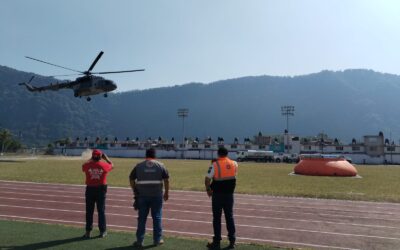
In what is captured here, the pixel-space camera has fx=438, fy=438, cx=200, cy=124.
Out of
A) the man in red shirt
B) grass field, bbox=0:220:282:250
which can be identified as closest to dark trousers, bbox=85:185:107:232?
the man in red shirt

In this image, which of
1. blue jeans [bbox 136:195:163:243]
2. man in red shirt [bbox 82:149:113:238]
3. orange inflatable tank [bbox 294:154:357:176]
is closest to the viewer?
blue jeans [bbox 136:195:163:243]

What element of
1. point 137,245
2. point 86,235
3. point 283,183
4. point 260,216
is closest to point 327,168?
point 283,183

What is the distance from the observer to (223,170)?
886 cm

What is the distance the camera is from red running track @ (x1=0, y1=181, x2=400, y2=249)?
10273 millimetres

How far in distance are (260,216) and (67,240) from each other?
6.42m

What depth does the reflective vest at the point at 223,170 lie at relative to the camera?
882 centimetres

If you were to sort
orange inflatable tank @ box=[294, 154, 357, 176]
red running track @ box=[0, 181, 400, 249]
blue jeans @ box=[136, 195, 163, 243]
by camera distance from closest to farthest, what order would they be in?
blue jeans @ box=[136, 195, 163, 243] → red running track @ box=[0, 181, 400, 249] → orange inflatable tank @ box=[294, 154, 357, 176]

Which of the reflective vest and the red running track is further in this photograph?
the red running track

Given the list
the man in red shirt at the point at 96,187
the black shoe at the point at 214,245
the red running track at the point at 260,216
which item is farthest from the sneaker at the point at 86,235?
the black shoe at the point at 214,245

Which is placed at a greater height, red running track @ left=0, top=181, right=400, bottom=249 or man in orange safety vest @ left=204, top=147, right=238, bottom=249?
man in orange safety vest @ left=204, top=147, right=238, bottom=249

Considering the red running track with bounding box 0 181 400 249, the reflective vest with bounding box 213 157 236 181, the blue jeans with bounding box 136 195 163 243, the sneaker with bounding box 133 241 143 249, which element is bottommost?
the red running track with bounding box 0 181 400 249

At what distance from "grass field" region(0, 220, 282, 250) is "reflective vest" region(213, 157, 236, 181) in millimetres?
1430

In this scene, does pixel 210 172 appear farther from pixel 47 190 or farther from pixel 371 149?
pixel 371 149

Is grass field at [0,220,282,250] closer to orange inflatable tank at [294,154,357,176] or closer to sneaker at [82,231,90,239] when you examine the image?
sneaker at [82,231,90,239]
